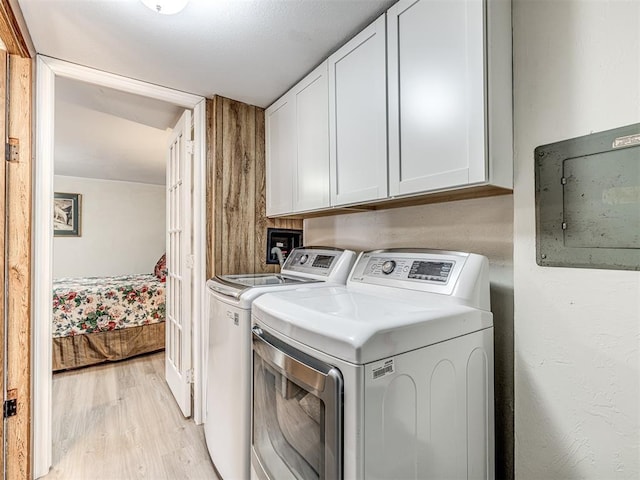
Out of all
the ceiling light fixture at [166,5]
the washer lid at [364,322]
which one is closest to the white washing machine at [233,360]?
the washer lid at [364,322]

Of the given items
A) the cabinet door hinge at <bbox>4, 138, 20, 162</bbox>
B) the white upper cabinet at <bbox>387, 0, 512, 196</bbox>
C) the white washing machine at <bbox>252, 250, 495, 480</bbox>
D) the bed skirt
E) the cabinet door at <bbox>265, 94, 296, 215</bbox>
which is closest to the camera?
the white washing machine at <bbox>252, 250, 495, 480</bbox>

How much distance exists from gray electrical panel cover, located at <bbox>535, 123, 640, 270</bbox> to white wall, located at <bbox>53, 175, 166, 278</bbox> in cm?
553

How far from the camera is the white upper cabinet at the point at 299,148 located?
1694 mm

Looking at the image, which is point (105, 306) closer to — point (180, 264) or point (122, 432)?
point (180, 264)

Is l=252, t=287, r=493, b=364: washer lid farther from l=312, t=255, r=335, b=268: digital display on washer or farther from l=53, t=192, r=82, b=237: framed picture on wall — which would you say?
l=53, t=192, r=82, b=237: framed picture on wall

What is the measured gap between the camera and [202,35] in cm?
146

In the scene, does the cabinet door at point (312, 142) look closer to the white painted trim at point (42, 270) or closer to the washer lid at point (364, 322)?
the washer lid at point (364, 322)

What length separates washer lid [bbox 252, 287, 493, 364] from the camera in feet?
2.58

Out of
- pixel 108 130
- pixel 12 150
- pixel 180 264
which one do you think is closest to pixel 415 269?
pixel 180 264

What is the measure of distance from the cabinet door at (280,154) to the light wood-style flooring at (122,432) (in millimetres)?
1480

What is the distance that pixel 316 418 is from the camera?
883 mm

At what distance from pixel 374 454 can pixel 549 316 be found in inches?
29.2

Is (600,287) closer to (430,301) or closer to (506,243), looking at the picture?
(506,243)

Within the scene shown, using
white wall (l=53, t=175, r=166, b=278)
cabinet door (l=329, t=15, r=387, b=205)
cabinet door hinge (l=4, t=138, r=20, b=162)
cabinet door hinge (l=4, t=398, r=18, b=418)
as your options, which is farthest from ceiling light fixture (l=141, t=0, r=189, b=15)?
white wall (l=53, t=175, r=166, b=278)
